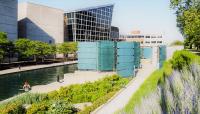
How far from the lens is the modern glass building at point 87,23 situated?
4441 inches

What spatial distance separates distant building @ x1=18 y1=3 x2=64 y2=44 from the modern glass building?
474 centimetres

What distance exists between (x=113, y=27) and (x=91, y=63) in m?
114

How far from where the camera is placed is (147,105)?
2.69 metres

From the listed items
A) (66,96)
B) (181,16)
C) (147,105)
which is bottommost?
(66,96)

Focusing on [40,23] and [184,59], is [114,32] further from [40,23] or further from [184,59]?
[184,59]

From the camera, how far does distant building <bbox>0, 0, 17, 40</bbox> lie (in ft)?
259

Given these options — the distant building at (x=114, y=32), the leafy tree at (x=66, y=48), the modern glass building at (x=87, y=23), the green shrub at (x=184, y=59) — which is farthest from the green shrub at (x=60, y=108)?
the distant building at (x=114, y=32)

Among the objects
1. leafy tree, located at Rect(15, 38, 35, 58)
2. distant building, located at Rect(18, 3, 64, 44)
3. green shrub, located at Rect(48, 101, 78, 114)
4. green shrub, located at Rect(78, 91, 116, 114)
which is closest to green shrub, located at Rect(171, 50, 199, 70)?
green shrub, located at Rect(78, 91, 116, 114)

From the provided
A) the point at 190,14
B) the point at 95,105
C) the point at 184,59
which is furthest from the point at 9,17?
the point at 95,105

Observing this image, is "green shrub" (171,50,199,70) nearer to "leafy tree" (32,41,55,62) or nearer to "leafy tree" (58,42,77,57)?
"leafy tree" (32,41,55,62)

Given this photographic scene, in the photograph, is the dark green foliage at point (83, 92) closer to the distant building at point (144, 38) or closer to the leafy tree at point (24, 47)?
the leafy tree at point (24, 47)

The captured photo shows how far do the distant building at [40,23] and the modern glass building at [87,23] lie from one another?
4737 millimetres

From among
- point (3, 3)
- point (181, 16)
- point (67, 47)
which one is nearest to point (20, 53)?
point (3, 3)

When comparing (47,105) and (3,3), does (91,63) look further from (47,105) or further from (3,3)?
(3,3)
